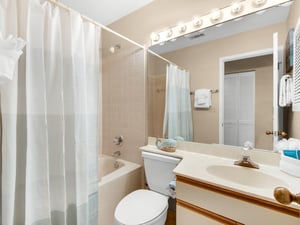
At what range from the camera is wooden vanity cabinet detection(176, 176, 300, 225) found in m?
0.73

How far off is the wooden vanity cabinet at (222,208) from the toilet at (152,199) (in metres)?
0.23

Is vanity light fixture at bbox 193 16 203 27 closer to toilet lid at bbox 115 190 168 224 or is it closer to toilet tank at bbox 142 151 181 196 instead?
toilet tank at bbox 142 151 181 196

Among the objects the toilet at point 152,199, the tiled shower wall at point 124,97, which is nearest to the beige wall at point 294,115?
the toilet at point 152,199

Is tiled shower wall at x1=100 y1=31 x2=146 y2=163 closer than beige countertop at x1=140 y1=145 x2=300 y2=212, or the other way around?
beige countertop at x1=140 y1=145 x2=300 y2=212

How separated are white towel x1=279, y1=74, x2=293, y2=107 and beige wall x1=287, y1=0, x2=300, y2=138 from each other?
3.2 inches

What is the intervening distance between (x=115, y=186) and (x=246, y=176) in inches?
44.3

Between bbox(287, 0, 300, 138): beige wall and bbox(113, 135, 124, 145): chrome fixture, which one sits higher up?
bbox(287, 0, 300, 138): beige wall

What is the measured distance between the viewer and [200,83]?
1.52m

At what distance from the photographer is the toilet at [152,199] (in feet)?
3.69

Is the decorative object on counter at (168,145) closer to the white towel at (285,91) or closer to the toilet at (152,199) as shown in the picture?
the toilet at (152,199)

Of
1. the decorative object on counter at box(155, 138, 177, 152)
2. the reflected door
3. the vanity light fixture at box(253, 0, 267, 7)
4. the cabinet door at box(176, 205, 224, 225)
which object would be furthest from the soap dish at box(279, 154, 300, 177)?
the vanity light fixture at box(253, 0, 267, 7)

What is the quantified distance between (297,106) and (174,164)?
0.95 metres

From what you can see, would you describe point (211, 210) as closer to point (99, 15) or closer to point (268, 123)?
point (268, 123)

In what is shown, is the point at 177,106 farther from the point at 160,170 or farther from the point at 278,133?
the point at 278,133
